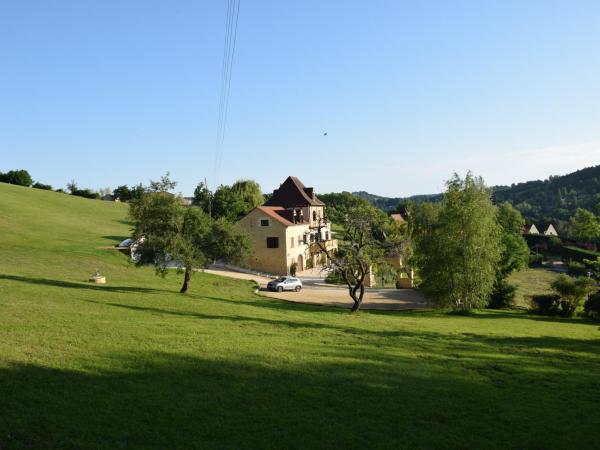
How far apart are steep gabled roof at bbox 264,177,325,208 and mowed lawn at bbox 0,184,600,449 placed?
4138 cm

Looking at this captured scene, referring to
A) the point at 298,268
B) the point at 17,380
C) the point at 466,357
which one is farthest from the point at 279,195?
the point at 17,380

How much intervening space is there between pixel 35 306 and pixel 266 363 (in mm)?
11127

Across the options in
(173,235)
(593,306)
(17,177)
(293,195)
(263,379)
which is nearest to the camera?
(263,379)

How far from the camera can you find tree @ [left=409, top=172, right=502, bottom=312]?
1428 inches

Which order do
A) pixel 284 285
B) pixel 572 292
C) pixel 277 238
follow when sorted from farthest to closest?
pixel 277 238 < pixel 284 285 < pixel 572 292

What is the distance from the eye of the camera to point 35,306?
19.0 meters

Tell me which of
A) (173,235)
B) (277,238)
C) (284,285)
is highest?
(277,238)

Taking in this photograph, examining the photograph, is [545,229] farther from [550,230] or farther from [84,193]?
[84,193]

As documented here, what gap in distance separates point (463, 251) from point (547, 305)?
32.8ft

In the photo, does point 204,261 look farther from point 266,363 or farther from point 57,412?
point 57,412

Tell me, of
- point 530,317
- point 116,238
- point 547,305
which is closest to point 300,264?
point 116,238

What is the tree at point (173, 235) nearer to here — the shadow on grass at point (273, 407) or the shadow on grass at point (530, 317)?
the shadow on grass at point (273, 407)

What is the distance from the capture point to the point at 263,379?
500 inches

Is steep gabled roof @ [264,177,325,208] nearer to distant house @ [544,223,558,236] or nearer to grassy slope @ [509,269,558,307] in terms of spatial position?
grassy slope @ [509,269,558,307]
